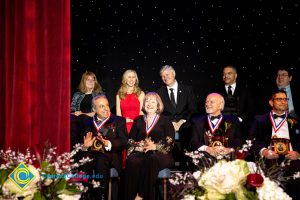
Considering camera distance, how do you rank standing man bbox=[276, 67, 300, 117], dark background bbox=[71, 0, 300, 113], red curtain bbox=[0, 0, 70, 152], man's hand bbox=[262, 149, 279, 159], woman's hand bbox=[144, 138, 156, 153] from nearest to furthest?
red curtain bbox=[0, 0, 70, 152] → man's hand bbox=[262, 149, 279, 159] → woman's hand bbox=[144, 138, 156, 153] → standing man bbox=[276, 67, 300, 117] → dark background bbox=[71, 0, 300, 113]

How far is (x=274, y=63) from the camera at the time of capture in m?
7.46

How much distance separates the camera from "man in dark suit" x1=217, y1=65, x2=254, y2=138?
6.22 meters

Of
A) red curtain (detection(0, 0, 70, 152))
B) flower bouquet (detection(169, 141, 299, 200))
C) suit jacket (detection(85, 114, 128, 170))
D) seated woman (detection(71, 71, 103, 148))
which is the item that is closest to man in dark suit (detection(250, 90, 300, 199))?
suit jacket (detection(85, 114, 128, 170))

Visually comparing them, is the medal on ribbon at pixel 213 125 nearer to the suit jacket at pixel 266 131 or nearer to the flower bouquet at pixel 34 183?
the suit jacket at pixel 266 131

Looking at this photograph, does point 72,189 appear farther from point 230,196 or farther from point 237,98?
point 237,98

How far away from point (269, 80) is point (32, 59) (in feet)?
15.6

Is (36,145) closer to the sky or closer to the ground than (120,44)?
closer to the ground

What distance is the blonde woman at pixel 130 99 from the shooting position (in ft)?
21.6

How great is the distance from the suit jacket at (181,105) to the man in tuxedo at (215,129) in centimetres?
83

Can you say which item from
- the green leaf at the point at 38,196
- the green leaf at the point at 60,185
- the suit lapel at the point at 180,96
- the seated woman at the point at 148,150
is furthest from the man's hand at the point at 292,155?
the green leaf at the point at 38,196

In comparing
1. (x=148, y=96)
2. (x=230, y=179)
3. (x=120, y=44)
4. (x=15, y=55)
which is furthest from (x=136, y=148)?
(x=230, y=179)

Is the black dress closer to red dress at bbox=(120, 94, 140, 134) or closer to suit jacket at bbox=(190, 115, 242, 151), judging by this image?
suit jacket at bbox=(190, 115, 242, 151)

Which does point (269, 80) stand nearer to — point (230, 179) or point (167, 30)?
point (167, 30)

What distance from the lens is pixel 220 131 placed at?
545cm
